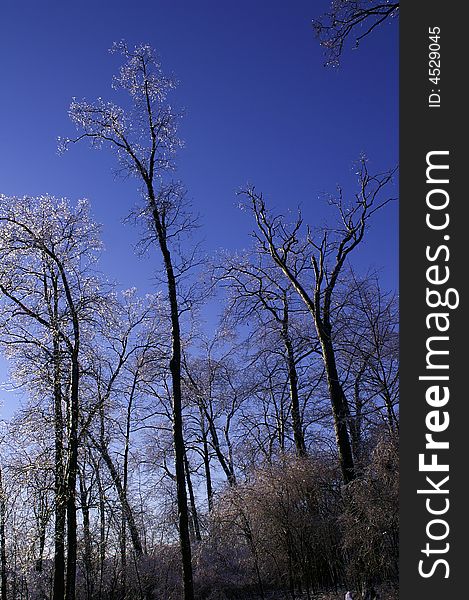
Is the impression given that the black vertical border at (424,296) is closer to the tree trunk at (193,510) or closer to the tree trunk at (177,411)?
the tree trunk at (177,411)

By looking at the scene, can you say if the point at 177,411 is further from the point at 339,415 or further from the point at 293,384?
the point at 293,384

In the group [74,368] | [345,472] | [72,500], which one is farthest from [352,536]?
[74,368]

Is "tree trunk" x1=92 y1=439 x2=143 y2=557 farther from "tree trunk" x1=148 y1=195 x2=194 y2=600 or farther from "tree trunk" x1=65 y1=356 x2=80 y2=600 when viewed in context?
"tree trunk" x1=148 y1=195 x2=194 y2=600

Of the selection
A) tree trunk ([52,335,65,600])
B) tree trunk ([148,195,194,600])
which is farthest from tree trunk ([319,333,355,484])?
tree trunk ([52,335,65,600])

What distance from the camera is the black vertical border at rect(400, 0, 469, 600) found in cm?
424

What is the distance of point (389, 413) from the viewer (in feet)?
52.0

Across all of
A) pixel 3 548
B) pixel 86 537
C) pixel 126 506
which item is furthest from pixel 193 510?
pixel 3 548

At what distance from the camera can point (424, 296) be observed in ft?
14.5

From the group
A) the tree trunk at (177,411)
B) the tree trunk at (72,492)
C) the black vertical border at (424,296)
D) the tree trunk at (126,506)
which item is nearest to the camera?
the black vertical border at (424,296)

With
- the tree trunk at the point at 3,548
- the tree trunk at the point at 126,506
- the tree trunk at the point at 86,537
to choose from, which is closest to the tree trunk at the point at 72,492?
the tree trunk at the point at 86,537

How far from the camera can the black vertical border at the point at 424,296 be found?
4.24m

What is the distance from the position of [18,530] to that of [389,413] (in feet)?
31.8

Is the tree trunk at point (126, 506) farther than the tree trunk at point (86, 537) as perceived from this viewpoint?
Yes

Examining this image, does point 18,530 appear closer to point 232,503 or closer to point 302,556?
point 232,503
